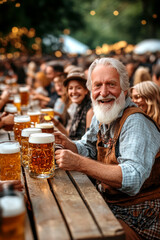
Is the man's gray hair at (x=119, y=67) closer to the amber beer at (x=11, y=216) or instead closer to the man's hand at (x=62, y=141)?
the man's hand at (x=62, y=141)

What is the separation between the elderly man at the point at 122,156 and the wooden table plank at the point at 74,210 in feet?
0.36

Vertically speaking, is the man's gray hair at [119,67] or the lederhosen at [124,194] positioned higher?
the man's gray hair at [119,67]

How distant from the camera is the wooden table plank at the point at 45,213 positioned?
113 cm

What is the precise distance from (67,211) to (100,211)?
0.14m

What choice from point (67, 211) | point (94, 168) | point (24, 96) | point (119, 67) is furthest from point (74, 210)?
point (24, 96)

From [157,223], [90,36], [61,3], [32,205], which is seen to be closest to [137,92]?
[157,223]

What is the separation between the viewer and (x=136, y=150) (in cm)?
166

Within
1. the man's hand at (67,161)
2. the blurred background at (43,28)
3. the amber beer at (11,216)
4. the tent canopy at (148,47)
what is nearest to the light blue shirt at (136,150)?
the man's hand at (67,161)

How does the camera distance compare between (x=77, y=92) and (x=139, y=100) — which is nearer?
(x=139, y=100)

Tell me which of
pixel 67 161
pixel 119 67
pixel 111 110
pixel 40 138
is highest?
pixel 119 67

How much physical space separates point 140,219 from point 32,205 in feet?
2.35

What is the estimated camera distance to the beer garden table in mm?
1150

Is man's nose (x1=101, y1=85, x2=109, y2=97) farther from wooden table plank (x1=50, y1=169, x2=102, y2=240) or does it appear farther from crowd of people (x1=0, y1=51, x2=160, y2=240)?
wooden table plank (x1=50, y1=169, x2=102, y2=240)

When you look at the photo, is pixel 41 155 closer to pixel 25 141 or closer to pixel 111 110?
pixel 25 141
